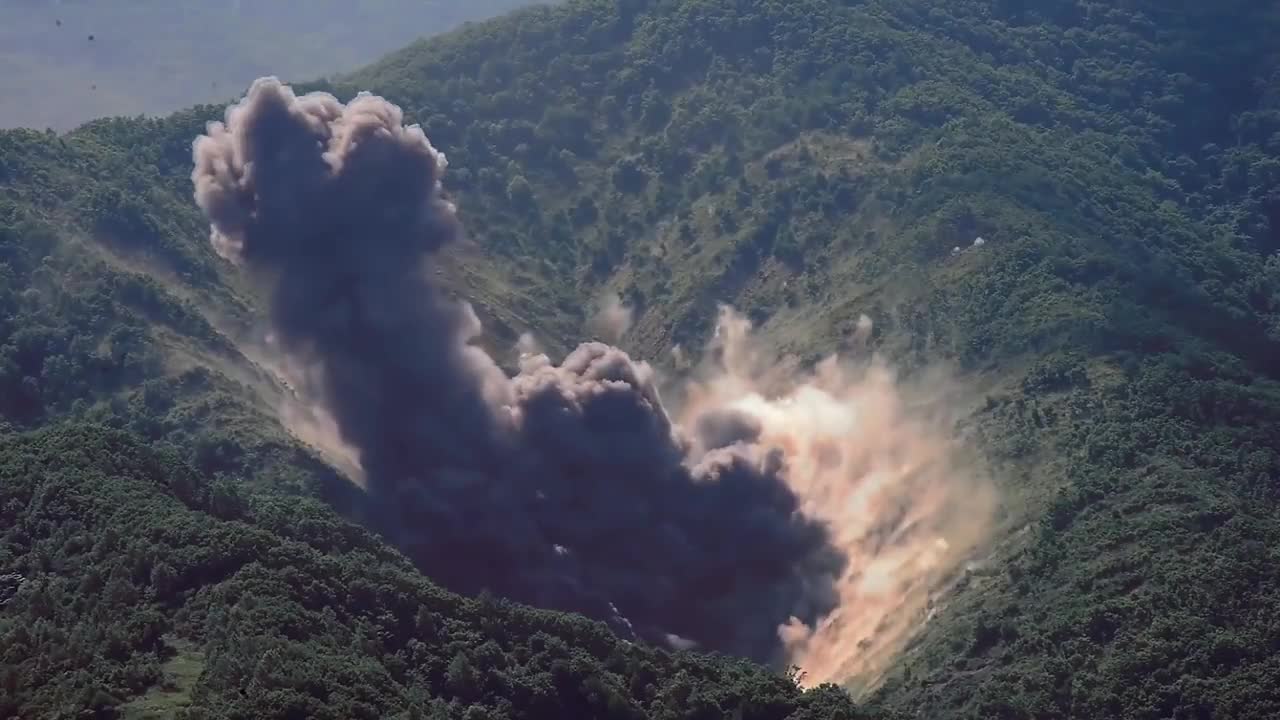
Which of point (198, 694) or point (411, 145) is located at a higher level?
point (411, 145)

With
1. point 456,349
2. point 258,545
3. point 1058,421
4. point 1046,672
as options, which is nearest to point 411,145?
point 456,349

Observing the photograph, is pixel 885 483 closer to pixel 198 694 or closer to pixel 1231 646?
pixel 1231 646

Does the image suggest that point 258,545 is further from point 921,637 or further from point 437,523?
point 921,637

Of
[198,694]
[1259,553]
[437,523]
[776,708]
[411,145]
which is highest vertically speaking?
[411,145]

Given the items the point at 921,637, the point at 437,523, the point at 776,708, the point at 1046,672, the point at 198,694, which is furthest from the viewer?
the point at 437,523

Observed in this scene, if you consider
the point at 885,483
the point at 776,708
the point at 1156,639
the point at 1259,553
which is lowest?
the point at 776,708

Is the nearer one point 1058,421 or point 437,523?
point 437,523

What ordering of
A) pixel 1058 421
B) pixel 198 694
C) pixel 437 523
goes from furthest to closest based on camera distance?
pixel 1058 421 < pixel 437 523 < pixel 198 694

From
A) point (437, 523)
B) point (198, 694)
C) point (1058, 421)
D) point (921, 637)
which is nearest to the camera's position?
point (198, 694)

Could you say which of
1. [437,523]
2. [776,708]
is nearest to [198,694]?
[776,708]
